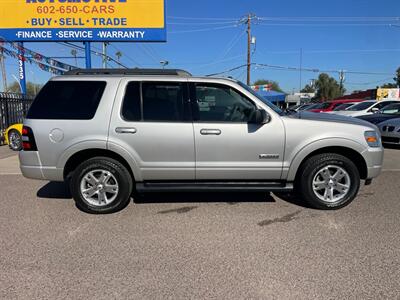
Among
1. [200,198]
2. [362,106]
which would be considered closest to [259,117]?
[200,198]

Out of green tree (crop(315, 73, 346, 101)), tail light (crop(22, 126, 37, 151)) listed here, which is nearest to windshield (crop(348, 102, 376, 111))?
tail light (crop(22, 126, 37, 151))

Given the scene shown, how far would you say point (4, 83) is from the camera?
3734 centimetres

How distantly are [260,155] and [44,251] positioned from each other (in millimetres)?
2879

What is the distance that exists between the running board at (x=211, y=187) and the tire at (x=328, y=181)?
26cm

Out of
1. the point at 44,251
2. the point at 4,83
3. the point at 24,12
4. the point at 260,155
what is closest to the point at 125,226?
the point at 44,251

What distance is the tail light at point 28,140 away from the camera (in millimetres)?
4453

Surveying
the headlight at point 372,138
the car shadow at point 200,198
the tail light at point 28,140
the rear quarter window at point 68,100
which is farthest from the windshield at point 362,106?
the tail light at point 28,140

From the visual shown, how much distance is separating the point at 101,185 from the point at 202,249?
186cm

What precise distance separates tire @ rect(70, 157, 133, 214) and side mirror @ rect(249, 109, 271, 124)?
6.19 feet

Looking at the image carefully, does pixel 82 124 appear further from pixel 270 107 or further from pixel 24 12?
pixel 24 12

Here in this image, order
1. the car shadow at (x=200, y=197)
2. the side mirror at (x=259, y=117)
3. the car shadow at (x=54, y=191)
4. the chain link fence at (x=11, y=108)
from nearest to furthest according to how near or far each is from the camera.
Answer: the side mirror at (x=259, y=117) < the car shadow at (x=200, y=197) < the car shadow at (x=54, y=191) < the chain link fence at (x=11, y=108)

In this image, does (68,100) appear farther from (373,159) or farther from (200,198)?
(373,159)

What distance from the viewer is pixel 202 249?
353 cm

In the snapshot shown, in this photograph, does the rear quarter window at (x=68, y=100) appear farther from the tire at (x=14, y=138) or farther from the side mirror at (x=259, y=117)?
the tire at (x=14, y=138)
